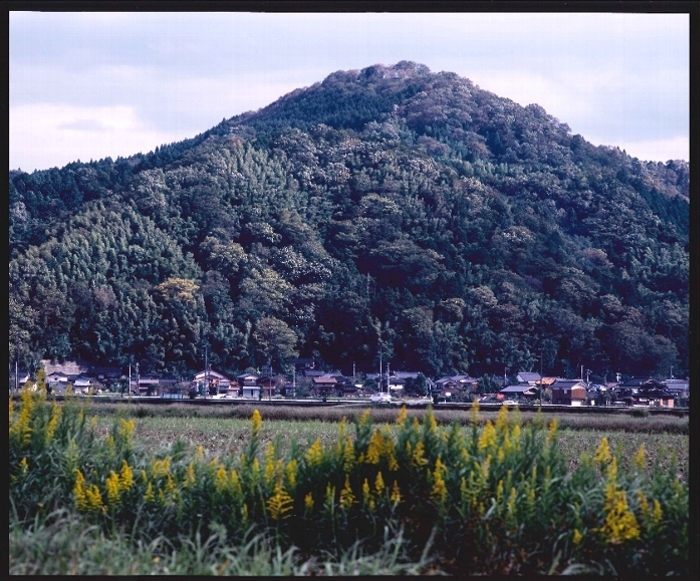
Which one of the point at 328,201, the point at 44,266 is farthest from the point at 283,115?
the point at 44,266

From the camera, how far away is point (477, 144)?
71.9 feet

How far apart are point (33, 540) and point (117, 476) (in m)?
0.82

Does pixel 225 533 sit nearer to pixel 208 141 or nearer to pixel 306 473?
pixel 306 473

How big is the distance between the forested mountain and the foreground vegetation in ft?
16.6

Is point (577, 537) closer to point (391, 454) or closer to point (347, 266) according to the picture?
point (391, 454)

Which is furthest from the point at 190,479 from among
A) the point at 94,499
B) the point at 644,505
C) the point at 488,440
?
the point at 644,505

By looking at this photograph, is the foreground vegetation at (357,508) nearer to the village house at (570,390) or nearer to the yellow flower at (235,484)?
the yellow flower at (235,484)

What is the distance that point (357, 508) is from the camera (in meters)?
5.64

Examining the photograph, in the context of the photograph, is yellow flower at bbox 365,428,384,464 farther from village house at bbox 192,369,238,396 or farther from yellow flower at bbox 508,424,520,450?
village house at bbox 192,369,238,396

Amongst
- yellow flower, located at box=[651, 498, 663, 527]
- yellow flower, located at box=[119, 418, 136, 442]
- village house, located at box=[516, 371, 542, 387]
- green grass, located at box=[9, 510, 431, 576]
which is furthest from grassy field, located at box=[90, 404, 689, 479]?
yellow flower, located at box=[651, 498, 663, 527]

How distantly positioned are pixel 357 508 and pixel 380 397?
19.3 ft

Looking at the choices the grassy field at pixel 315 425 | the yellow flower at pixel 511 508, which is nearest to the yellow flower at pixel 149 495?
the yellow flower at pixel 511 508

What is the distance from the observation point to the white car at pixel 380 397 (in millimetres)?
11547

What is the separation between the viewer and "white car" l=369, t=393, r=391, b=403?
455 inches
